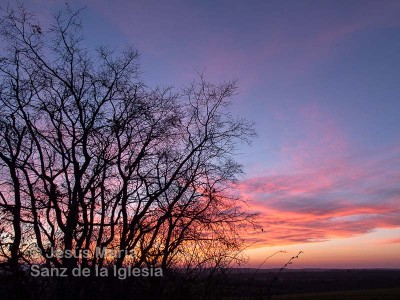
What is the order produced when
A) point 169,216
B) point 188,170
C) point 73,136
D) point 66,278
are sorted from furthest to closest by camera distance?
point 188,170 → point 169,216 → point 73,136 → point 66,278

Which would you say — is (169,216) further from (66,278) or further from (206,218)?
(66,278)

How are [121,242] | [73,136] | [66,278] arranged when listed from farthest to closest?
[73,136], [121,242], [66,278]

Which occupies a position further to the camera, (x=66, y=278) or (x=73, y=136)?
(x=73, y=136)

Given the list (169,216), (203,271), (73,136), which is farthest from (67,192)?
(203,271)

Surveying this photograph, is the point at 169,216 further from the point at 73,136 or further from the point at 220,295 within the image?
the point at 220,295

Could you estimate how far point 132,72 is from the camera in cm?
1473

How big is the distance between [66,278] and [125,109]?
6751 millimetres

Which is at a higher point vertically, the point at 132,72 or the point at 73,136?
the point at 132,72

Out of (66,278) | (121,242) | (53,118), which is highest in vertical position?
(53,118)

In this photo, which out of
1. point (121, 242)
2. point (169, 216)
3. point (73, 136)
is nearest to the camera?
point (121, 242)

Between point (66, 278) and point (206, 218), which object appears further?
point (206, 218)

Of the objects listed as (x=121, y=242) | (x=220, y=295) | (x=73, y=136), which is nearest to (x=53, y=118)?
(x=73, y=136)

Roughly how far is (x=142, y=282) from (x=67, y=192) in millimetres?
5542

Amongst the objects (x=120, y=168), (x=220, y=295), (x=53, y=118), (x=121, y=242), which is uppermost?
(x=53, y=118)
